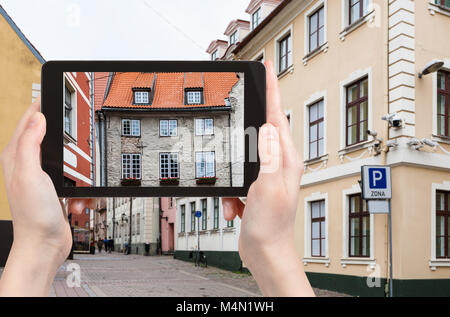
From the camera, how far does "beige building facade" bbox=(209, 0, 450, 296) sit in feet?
26.0

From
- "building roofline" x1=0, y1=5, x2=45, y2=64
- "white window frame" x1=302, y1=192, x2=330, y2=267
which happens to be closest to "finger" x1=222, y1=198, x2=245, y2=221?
"white window frame" x1=302, y1=192, x2=330, y2=267

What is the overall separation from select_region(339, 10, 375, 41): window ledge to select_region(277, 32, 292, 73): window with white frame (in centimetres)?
174

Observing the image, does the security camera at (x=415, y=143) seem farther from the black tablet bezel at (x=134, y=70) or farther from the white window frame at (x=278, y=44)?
the black tablet bezel at (x=134, y=70)

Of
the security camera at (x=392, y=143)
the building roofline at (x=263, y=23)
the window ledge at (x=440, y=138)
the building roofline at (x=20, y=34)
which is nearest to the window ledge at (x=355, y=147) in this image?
the security camera at (x=392, y=143)

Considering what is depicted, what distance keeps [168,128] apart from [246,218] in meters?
0.38

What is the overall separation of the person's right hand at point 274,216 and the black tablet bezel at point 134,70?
182 millimetres

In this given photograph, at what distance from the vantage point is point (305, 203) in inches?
407

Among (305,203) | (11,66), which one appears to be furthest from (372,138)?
(11,66)

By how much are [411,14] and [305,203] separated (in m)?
3.75

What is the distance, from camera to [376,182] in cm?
753

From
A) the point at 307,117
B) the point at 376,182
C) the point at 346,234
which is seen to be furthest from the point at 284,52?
the point at 376,182

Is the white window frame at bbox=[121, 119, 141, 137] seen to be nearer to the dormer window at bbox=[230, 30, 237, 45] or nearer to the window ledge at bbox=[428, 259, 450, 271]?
the window ledge at bbox=[428, 259, 450, 271]

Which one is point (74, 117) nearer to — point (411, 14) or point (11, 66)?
point (411, 14)

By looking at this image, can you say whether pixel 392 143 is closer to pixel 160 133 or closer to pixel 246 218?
pixel 160 133
